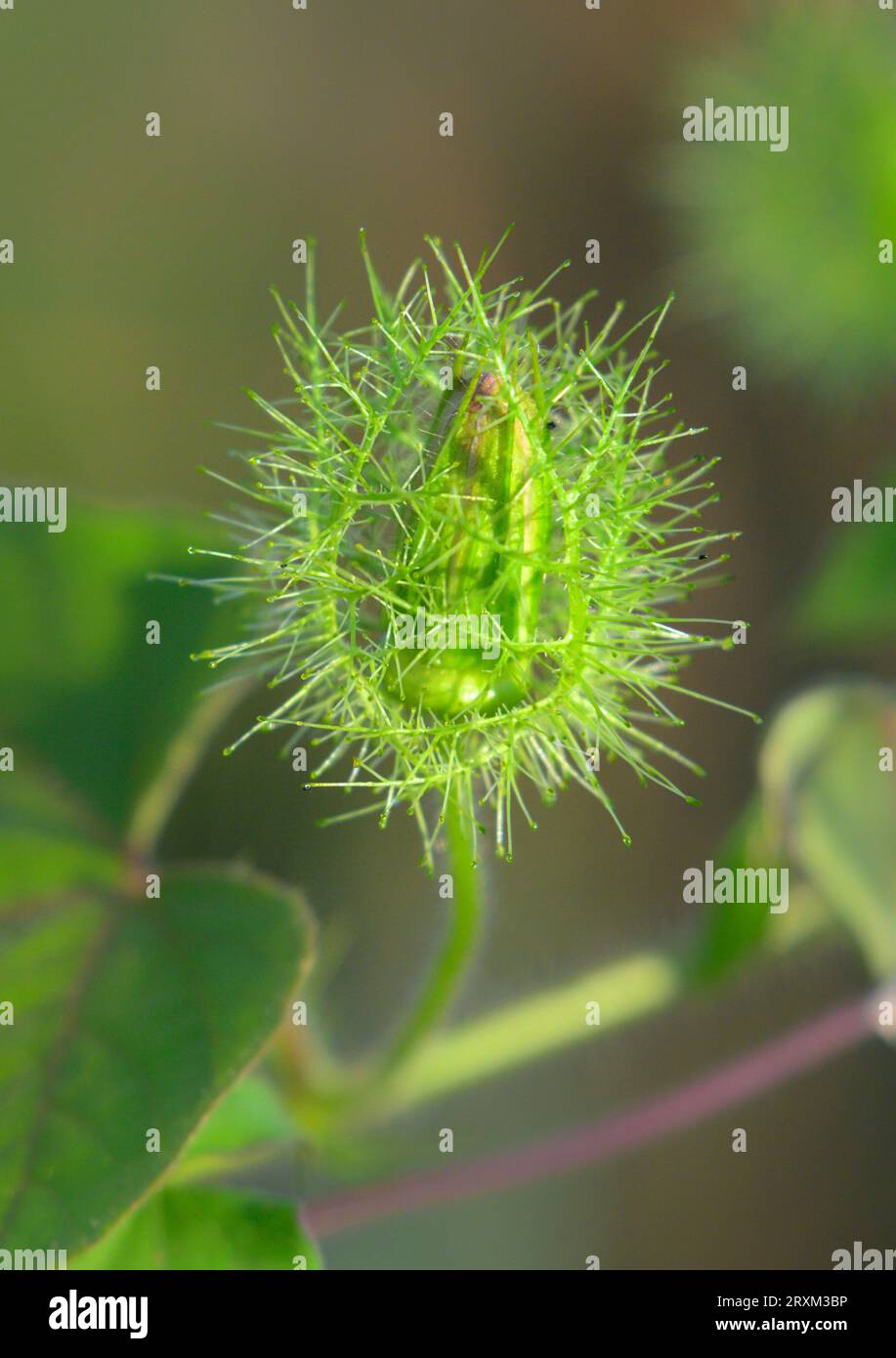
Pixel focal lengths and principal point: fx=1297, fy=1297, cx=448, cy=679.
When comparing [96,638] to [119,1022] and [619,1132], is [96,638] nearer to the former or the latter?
[119,1022]

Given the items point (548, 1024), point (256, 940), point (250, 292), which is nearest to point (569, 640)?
point (256, 940)

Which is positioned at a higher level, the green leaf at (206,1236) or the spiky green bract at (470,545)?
the spiky green bract at (470,545)

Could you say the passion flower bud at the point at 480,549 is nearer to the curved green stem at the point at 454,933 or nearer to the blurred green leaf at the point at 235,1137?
the curved green stem at the point at 454,933

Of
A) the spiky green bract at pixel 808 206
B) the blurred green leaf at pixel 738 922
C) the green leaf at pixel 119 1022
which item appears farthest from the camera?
the spiky green bract at pixel 808 206

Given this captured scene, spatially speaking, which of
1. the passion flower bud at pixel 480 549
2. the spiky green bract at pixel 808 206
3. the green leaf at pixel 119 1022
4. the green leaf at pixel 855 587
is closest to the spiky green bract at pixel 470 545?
the passion flower bud at pixel 480 549

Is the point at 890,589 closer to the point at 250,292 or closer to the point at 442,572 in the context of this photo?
the point at 442,572

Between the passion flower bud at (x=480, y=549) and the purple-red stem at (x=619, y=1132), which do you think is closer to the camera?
the passion flower bud at (x=480, y=549)

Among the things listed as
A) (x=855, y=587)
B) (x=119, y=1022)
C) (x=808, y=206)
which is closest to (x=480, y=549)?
(x=119, y=1022)
